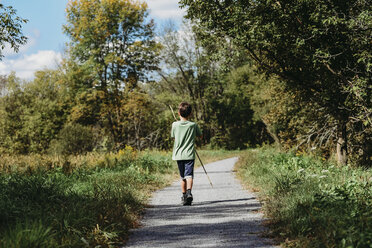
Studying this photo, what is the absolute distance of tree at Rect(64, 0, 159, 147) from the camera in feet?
93.6

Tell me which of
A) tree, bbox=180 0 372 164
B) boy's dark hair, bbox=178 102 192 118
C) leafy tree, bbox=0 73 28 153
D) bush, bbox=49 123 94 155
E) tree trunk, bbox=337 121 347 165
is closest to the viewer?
boy's dark hair, bbox=178 102 192 118

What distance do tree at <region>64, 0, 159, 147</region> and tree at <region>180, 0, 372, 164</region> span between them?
1885 cm

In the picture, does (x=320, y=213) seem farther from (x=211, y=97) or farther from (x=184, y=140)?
(x=211, y=97)

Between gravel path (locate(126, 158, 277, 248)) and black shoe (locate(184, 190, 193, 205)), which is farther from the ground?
black shoe (locate(184, 190, 193, 205))

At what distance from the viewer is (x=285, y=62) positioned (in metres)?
11.5

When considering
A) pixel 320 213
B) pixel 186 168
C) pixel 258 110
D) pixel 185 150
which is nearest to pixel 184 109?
pixel 185 150

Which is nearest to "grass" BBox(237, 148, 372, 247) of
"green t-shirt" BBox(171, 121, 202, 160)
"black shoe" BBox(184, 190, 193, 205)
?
"black shoe" BBox(184, 190, 193, 205)

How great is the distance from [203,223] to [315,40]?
20.0ft

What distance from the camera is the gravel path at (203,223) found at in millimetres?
4598

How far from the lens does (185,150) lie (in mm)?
6988

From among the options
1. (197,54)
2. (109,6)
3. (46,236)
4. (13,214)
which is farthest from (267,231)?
(197,54)

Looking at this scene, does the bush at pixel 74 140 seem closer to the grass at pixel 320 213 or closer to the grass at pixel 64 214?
the grass at pixel 64 214

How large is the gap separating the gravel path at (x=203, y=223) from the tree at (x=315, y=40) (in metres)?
4.14

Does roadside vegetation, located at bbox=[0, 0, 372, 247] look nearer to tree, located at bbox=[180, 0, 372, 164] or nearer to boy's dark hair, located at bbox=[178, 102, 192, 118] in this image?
tree, located at bbox=[180, 0, 372, 164]
